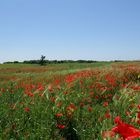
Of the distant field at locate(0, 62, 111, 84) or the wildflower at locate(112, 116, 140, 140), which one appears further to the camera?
the distant field at locate(0, 62, 111, 84)

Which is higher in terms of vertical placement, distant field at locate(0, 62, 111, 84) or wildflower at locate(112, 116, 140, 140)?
wildflower at locate(112, 116, 140, 140)

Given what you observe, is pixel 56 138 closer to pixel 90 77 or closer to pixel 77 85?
pixel 77 85

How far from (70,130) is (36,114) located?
68 cm

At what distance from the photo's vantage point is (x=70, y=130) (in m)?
5.44

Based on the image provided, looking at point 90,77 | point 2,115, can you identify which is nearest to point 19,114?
point 2,115

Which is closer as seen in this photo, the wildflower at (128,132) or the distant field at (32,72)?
the wildflower at (128,132)

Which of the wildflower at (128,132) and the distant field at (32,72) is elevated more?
the wildflower at (128,132)

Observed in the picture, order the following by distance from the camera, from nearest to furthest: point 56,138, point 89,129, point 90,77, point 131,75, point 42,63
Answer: point 56,138 < point 89,129 < point 90,77 < point 131,75 < point 42,63

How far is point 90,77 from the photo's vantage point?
37.9 ft

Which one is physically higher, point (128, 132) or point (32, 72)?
point (128, 132)

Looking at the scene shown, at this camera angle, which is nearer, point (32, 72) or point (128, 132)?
point (128, 132)

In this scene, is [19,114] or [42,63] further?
[42,63]

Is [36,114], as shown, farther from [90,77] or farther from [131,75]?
[131,75]


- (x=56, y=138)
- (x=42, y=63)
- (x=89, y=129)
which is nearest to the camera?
(x=56, y=138)
